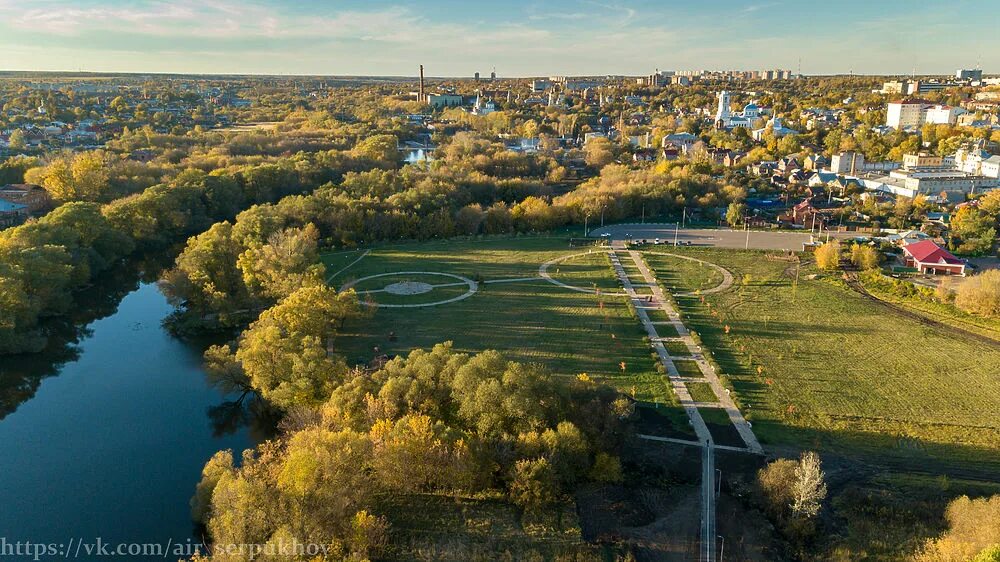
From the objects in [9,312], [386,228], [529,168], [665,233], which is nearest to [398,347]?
[9,312]

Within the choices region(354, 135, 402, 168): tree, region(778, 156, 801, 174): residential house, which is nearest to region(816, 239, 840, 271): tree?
region(778, 156, 801, 174): residential house

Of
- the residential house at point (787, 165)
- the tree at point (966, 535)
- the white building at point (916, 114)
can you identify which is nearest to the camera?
the tree at point (966, 535)

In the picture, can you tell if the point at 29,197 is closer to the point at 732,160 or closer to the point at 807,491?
the point at 807,491

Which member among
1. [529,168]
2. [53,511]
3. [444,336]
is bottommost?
[53,511]

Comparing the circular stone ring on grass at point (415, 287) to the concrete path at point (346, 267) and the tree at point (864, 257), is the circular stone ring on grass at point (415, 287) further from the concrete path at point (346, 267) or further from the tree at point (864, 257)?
the tree at point (864, 257)

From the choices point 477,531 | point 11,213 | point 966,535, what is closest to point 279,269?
point 477,531

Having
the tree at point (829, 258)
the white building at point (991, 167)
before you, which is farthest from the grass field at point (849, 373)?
the white building at point (991, 167)

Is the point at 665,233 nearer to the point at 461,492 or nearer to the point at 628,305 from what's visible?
the point at 628,305
